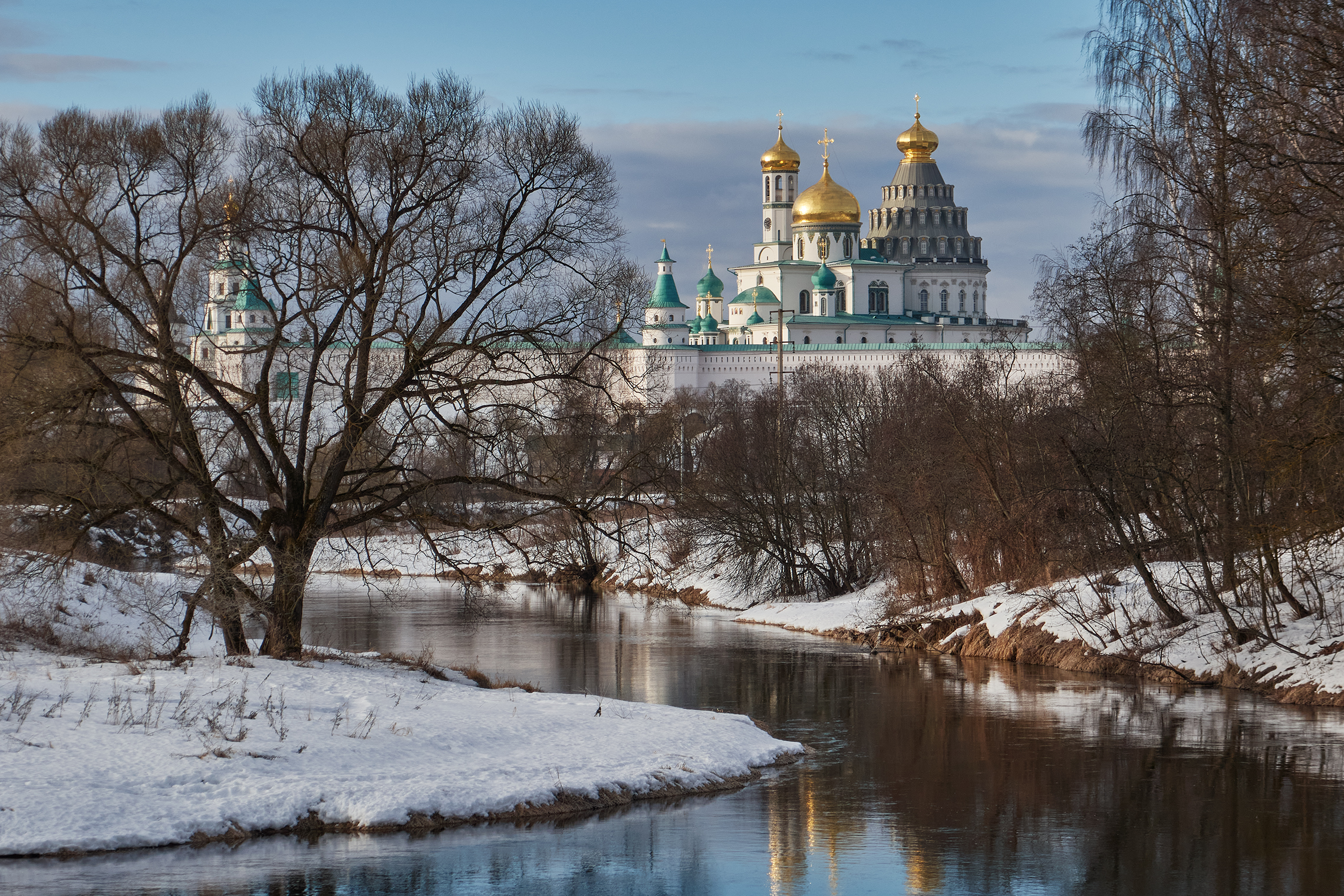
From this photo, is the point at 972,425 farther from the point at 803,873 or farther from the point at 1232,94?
the point at 803,873

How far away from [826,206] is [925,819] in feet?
398

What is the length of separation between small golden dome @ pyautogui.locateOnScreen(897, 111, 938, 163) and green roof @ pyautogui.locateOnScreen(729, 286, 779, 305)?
2140 centimetres

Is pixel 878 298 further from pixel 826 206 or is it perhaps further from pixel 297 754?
pixel 297 754

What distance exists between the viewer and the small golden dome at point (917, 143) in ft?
458

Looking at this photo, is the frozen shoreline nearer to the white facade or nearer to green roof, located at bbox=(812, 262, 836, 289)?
the white facade

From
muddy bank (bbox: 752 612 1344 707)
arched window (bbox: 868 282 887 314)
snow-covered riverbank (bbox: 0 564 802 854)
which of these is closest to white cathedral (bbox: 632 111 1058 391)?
arched window (bbox: 868 282 887 314)

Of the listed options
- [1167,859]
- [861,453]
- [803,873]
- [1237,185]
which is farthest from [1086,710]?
[861,453]

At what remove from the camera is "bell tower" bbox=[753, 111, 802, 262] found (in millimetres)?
134875

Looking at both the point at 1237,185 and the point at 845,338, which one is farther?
the point at 845,338

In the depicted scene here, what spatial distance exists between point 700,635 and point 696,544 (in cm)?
885

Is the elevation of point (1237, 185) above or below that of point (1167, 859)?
above

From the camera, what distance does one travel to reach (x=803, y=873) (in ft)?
33.3

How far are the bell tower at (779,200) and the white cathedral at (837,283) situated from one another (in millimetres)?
104

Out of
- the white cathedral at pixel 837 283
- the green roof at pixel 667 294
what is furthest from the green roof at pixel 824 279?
the green roof at pixel 667 294
